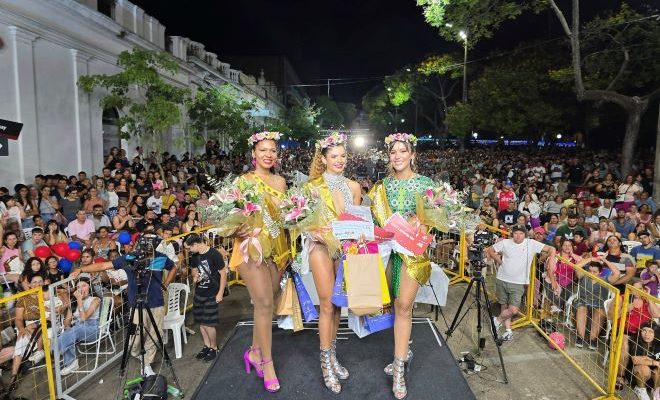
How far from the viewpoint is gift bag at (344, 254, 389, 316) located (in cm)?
355

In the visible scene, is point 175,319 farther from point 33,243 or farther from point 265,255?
point 33,243

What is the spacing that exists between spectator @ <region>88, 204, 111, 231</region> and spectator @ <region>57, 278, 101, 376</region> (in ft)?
9.70

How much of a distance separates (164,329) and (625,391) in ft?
16.7

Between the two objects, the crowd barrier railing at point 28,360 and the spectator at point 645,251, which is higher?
the spectator at point 645,251

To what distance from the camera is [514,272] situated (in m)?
5.83

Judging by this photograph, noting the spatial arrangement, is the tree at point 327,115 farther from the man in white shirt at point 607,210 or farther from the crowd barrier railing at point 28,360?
the crowd barrier railing at point 28,360

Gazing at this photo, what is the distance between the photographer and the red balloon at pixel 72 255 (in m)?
6.29

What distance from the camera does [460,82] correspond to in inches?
1540

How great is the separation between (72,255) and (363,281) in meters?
4.82

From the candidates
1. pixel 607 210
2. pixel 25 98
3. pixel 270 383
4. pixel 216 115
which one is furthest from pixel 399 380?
pixel 216 115

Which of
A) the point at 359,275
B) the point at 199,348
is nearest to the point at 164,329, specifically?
the point at 199,348

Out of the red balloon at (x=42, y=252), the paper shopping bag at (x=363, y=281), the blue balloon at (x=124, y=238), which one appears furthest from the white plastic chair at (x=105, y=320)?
the paper shopping bag at (x=363, y=281)

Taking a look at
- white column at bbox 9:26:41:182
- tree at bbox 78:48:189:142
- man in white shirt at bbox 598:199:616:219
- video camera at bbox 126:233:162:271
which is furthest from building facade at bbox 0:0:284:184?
man in white shirt at bbox 598:199:616:219

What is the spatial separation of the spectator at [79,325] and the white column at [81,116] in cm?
752
